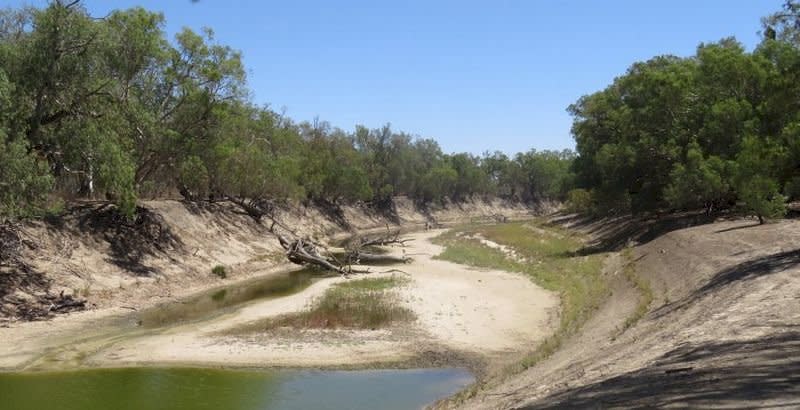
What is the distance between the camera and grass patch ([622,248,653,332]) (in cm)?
2166

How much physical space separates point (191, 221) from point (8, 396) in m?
30.0

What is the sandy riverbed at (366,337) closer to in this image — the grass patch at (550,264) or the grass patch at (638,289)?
the grass patch at (550,264)

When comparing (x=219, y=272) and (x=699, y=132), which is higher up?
(x=699, y=132)

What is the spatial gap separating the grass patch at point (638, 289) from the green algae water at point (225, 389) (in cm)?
654

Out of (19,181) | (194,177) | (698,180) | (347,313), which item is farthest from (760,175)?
(194,177)

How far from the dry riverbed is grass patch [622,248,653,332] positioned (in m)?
3.59

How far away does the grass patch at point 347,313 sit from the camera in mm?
25469

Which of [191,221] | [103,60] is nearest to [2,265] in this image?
[103,60]

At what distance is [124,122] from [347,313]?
17.5 m

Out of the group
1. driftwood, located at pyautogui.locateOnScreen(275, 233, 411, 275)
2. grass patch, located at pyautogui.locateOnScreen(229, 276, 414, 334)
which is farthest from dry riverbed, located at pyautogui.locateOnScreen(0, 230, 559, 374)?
driftwood, located at pyautogui.locateOnScreen(275, 233, 411, 275)

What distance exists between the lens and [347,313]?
27.8 m

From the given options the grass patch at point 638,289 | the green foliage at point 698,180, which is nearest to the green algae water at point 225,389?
the grass patch at point 638,289

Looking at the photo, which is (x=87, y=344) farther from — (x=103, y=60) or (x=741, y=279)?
(x=741, y=279)

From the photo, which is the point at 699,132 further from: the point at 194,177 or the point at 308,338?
the point at 194,177
